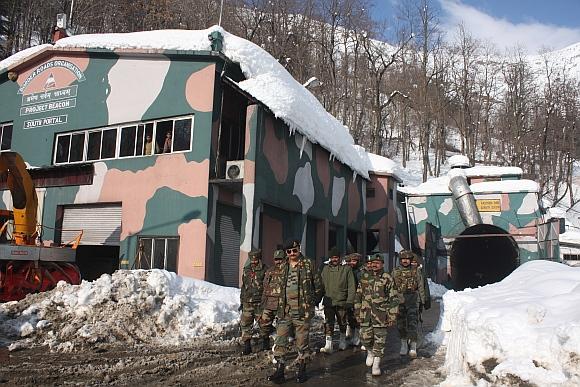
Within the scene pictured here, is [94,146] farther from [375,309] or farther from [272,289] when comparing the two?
[375,309]

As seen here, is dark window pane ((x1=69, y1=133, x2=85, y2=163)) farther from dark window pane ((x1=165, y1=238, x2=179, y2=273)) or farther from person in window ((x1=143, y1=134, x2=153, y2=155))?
dark window pane ((x1=165, y1=238, x2=179, y2=273))

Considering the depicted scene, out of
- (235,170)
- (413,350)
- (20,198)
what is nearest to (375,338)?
(413,350)

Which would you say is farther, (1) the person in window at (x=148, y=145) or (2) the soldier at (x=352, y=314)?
(1) the person in window at (x=148, y=145)

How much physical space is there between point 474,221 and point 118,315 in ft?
63.4

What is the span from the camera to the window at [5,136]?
2016cm

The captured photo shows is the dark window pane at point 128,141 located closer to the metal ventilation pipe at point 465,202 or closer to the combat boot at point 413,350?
the combat boot at point 413,350

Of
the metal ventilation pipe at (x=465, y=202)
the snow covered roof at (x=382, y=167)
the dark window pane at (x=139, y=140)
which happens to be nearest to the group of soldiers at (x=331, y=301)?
the dark window pane at (x=139, y=140)

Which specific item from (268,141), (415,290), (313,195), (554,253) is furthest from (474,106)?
(415,290)

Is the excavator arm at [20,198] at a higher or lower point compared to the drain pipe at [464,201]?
lower

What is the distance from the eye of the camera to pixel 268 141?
1552 cm

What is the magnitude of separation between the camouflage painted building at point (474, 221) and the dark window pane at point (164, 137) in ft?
46.6

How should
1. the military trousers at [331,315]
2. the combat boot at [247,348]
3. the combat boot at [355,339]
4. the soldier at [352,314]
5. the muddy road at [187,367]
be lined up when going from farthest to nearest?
the combat boot at [355,339] → the soldier at [352,314] → the military trousers at [331,315] → the combat boot at [247,348] → the muddy road at [187,367]

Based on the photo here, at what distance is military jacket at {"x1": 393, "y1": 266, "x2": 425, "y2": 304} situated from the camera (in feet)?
31.8

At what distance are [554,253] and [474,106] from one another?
80.3 ft
